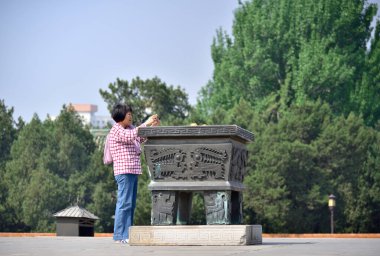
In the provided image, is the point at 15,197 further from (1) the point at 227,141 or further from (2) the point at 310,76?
(1) the point at 227,141

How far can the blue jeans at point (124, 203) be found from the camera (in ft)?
46.8

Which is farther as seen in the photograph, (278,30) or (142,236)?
(278,30)

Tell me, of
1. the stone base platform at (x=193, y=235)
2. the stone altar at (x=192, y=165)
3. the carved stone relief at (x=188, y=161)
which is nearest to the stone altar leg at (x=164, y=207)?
the stone altar at (x=192, y=165)

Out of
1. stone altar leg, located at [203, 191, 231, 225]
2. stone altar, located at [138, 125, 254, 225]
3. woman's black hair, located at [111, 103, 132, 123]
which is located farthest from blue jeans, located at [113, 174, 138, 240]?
stone altar leg, located at [203, 191, 231, 225]

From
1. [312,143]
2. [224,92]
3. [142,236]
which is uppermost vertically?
[224,92]

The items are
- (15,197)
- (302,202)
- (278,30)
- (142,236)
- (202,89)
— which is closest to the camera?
(142,236)

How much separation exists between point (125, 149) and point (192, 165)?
1070 millimetres

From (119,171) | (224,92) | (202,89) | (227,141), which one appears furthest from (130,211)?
(202,89)

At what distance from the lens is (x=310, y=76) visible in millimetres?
64938

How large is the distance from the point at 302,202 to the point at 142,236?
135 ft

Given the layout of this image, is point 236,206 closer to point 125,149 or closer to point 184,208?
point 184,208

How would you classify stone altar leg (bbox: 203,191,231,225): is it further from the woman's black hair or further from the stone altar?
the woman's black hair

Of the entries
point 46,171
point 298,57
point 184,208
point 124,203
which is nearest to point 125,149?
point 124,203

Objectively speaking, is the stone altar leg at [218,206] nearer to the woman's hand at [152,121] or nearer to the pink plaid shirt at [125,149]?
the pink plaid shirt at [125,149]
